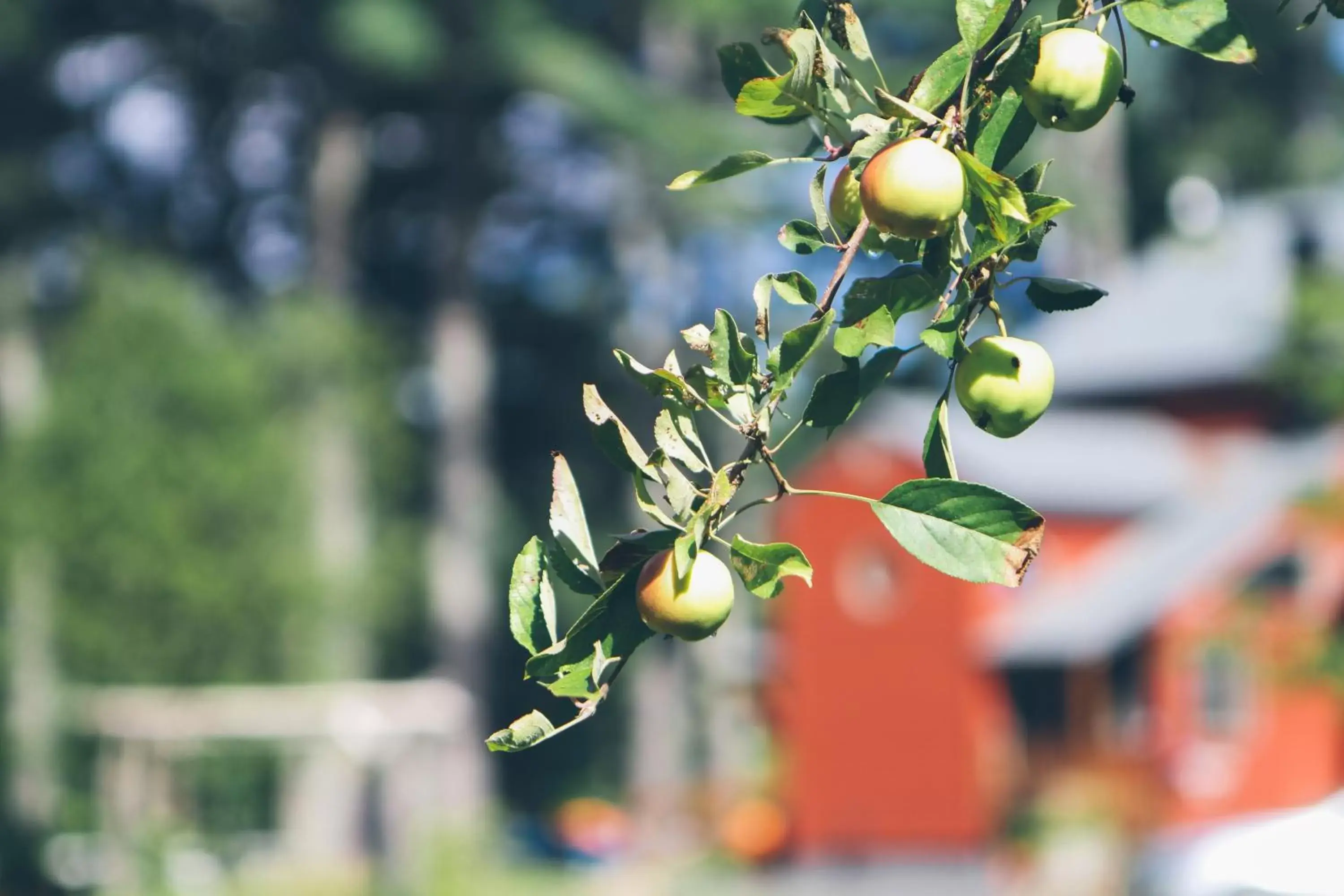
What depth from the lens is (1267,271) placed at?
83.9 ft

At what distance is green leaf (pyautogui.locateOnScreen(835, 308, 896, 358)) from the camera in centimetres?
131

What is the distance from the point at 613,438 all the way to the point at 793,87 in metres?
0.30

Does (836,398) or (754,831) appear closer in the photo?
(836,398)

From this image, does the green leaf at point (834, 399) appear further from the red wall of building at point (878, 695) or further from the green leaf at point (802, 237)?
the red wall of building at point (878, 695)

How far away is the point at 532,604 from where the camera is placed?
1290 mm

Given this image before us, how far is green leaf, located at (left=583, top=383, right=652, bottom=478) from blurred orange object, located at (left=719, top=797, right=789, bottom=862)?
21228 millimetres

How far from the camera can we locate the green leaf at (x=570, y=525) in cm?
131

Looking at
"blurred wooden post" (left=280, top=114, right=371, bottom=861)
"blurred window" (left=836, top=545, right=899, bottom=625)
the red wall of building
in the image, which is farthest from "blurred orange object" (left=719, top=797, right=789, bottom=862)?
"blurred wooden post" (left=280, top=114, right=371, bottom=861)

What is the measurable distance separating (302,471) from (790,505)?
6.19 m

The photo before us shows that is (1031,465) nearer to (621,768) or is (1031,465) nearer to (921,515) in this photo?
(621,768)

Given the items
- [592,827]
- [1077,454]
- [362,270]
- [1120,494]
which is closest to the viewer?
[1120,494]

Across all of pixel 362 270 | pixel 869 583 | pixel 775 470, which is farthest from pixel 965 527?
pixel 362 270

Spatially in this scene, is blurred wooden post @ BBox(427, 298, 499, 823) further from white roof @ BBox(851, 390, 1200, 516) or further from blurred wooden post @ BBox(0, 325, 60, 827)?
white roof @ BBox(851, 390, 1200, 516)

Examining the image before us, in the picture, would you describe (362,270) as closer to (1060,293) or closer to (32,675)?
(32,675)
